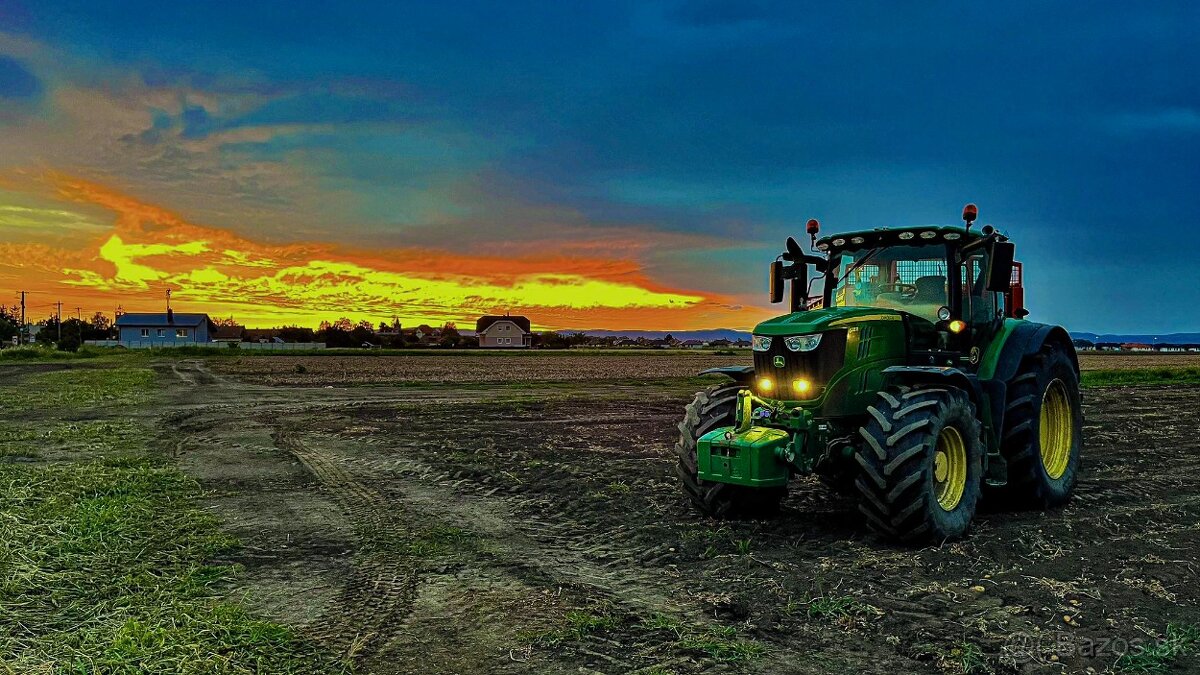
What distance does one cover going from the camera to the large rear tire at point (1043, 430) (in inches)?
333

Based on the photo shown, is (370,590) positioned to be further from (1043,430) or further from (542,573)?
(1043,430)

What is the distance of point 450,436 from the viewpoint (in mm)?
15695

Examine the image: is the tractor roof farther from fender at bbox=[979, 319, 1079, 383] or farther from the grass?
the grass

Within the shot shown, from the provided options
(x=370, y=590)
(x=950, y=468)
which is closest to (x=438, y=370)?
(x=950, y=468)

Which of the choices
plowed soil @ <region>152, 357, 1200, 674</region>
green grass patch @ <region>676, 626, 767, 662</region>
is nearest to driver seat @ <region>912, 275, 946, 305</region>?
plowed soil @ <region>152, 357, 1200, 674</region>

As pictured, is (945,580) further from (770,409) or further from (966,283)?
(966,283)

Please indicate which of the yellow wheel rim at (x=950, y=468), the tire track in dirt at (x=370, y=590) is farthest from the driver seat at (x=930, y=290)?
the tire track in dirt at (x=370, y=590)

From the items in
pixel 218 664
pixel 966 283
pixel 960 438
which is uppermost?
pixel 966 283

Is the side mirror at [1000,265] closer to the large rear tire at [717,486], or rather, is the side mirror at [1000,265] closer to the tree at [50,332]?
the large rear tire at [717,486]

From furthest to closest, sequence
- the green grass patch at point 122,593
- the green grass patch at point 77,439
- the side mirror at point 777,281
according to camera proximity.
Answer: the green grass patch at point 77,439 < the side mirror at point 777,281 < the green grass patch at point 122,593

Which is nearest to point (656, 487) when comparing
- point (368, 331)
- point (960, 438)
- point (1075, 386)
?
point (960, 438)

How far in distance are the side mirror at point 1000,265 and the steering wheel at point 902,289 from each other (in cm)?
75

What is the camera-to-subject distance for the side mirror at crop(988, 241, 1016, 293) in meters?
7.94

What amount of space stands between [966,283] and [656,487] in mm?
4241
